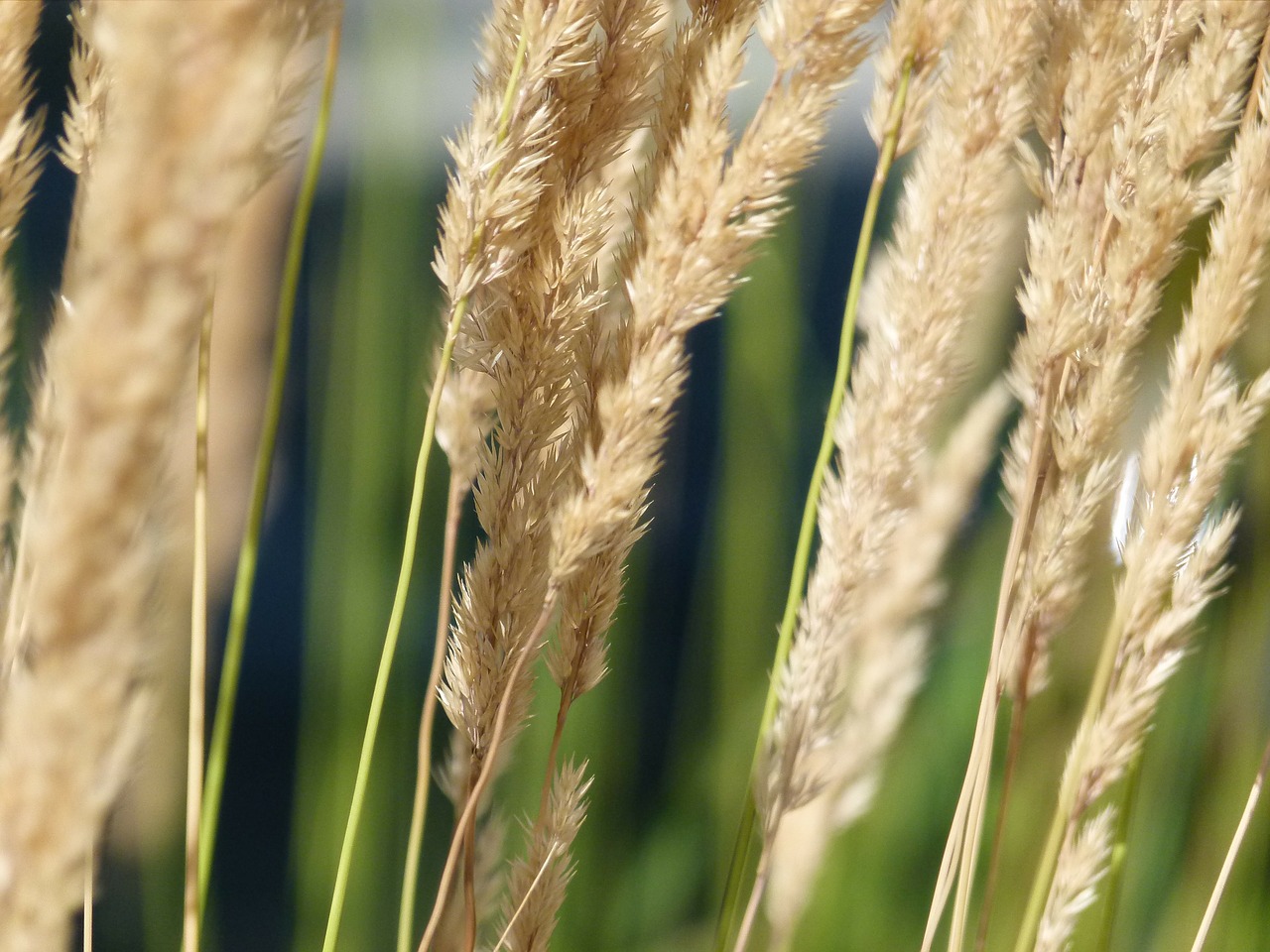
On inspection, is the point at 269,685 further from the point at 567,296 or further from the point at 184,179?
the point at 184,179

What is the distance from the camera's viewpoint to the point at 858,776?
0.78 meters

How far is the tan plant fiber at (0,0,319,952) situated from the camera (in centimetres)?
19

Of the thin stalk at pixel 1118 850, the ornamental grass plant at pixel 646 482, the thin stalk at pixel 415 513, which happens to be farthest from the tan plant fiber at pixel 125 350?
the thin stalk at pixel 1118 850

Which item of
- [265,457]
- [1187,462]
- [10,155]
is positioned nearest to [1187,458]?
[1187,462]

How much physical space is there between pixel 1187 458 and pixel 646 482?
369mm

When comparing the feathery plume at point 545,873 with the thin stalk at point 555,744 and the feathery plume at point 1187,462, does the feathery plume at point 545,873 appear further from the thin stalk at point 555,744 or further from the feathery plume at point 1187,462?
the feathery plume at point 1187,462

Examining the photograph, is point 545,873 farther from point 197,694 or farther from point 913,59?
point 913,59

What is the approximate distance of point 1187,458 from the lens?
21.2 inches

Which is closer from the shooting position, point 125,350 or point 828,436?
point 125,350

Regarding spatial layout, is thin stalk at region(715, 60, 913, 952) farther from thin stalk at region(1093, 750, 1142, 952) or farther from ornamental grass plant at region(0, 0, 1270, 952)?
thin stalk at region(1093, 750, 1142, 952)

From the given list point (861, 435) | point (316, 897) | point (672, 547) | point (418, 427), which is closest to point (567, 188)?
point (861, 435)

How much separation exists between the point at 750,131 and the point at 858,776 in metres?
0.57

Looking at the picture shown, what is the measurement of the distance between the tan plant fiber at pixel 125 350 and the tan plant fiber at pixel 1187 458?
526 mm

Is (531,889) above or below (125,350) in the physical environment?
below
